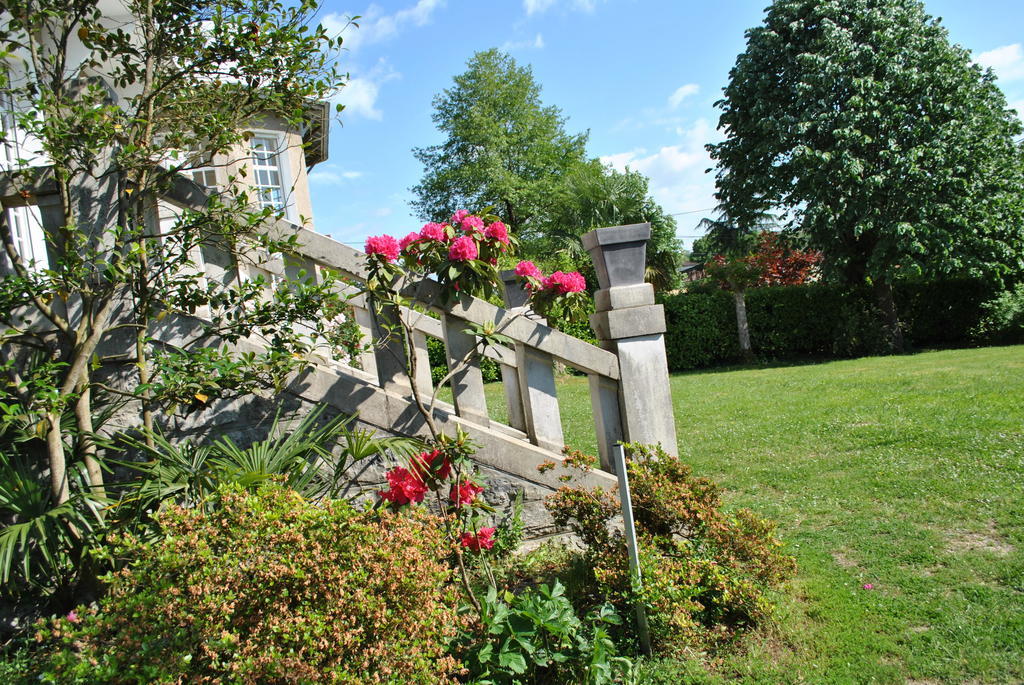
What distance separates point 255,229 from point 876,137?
18.6 metres

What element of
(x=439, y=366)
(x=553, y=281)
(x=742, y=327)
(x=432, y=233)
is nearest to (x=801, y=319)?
(x=742, y=327)

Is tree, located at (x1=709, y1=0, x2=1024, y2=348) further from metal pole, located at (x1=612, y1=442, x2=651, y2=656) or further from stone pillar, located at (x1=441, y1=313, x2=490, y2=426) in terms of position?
metal pole, located at (x1=612, y1=442, x2=651, y2=656)

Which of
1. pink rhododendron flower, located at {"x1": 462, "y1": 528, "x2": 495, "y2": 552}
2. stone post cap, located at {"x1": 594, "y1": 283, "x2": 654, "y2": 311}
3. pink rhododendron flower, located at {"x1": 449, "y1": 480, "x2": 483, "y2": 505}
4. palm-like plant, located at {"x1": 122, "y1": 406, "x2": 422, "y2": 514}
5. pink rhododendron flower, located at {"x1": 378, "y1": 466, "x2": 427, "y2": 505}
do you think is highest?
stone post cap, located at {"x1": 594, "y1": 283, "x2": 654, "y2": 311}

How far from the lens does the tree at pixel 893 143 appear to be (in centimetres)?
1784

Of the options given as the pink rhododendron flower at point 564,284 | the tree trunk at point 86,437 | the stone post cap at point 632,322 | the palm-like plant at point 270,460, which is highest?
the pink rhododendron flower at point 564,284

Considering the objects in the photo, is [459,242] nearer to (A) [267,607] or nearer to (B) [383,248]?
(B) [383,248]

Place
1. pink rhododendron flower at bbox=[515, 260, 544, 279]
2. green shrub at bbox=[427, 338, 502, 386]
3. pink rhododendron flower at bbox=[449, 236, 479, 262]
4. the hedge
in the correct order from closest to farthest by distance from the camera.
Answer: pink rhododendron flower at bbox=[449, 236, 479, 262] → pink rhododendron flower at bbox=[515, 260, 544, 279] → green shrub at bbox=[427, 338, 502, 386] → the hedge

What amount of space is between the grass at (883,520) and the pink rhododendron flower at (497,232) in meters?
2.58

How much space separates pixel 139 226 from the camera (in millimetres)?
4016

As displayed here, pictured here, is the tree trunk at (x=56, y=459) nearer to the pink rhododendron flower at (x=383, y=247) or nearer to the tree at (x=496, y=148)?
the pink rhododendron flower at (x=383, y=247)

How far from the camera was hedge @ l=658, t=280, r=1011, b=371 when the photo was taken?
20.0 meters

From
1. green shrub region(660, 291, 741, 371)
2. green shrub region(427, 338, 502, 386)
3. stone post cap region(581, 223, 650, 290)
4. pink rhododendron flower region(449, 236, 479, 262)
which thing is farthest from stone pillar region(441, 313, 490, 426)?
green shrub region(660, 291, 741, 371)

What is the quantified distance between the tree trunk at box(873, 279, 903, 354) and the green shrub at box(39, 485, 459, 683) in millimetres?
19317

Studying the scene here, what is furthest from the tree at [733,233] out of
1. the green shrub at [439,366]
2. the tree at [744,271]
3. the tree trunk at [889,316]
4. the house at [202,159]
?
the house at [202,159]
